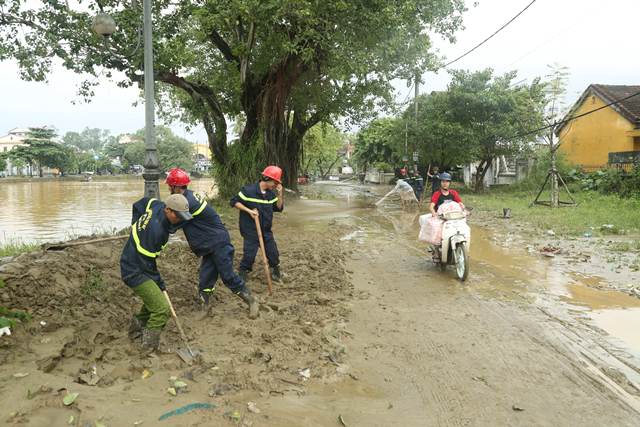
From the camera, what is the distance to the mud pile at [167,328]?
3.98m

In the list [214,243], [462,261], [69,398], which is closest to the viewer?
[69,398]

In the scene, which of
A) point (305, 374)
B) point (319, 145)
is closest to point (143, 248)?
point (305, 374)

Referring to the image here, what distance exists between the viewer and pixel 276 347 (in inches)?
181

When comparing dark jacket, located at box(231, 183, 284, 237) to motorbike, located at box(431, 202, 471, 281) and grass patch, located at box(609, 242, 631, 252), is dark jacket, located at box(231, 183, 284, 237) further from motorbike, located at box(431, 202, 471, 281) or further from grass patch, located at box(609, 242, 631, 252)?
grass patch, located at box(609, 242, 631, 252)

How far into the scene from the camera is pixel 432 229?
26.1 feet

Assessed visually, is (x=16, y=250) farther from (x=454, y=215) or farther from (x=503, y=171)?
(x=503, y=171)

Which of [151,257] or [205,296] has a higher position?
[151,257]

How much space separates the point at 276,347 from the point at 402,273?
3862 millimetres

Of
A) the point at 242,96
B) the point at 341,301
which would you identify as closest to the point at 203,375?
the point at 341,301

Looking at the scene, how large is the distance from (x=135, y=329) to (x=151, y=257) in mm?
940

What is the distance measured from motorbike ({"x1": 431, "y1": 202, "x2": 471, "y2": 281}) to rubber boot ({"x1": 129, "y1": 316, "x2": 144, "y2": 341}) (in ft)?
15.1

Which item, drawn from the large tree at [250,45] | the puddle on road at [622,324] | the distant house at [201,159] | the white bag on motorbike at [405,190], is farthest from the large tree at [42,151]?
the puddle on road at [622,324]

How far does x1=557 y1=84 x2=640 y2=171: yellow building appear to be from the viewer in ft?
82.3

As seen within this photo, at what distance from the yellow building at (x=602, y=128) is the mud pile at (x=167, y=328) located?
2136 centimetres
